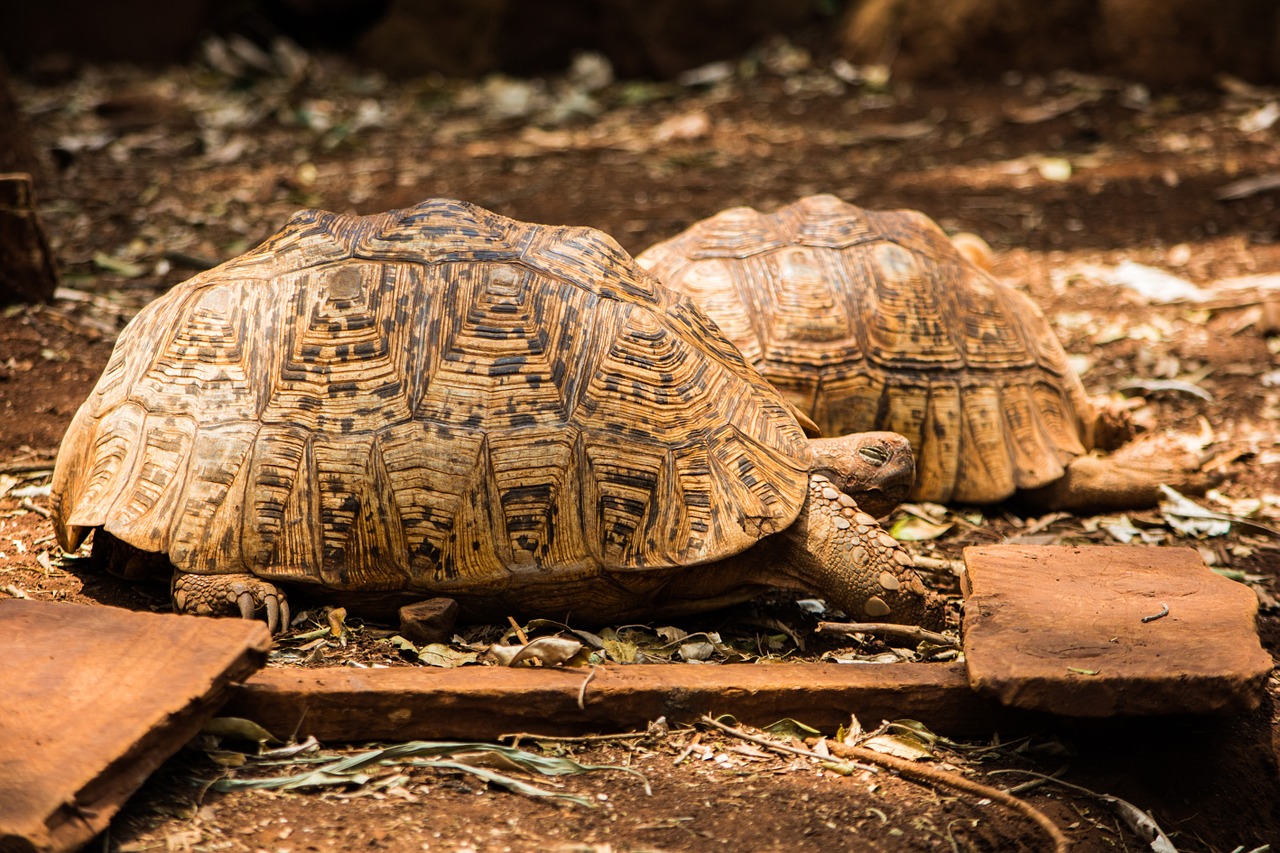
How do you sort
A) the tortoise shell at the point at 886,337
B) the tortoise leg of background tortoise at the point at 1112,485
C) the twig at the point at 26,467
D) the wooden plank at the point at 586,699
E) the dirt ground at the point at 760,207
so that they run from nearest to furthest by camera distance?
the dirt ground at the point at 760,207
the wooden plank at the point at 586,699
the twig at the point at 26,467
the tortoise shell at the point at 886,337
the tortoise leg of background tortoise at the point at 1112,485

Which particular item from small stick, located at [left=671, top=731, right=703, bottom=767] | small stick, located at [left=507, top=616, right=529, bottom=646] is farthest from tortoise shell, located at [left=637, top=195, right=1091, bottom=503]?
small stick, located at [left=671, top=731, right=703, bottom=767]

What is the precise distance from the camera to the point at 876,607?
3.40 m

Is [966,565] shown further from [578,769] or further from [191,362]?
[191,362]

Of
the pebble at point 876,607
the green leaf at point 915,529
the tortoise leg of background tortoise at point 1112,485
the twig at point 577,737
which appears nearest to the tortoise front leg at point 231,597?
the twig at point 577,737

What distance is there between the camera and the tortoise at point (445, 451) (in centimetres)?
317

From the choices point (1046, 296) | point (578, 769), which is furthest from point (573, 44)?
point (578, 769)

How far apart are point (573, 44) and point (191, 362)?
33.9ft

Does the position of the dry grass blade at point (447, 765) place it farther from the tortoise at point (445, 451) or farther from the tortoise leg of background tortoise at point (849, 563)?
the tortoise leg of background tortoise at point (849, 563)

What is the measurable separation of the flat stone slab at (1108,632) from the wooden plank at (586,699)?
17cm

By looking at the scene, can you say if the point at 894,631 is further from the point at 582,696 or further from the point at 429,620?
the point at 429,620

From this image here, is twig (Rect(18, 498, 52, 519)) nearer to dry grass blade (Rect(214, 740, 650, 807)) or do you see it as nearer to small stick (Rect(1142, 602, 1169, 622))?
dry grass blade (Rect(214, 740, 650, 807))

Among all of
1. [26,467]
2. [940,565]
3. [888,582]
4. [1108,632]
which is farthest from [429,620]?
[26,467]

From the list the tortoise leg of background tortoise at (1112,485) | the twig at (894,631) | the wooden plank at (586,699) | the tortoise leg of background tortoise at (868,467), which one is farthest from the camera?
the tortoise leg of background tortoise at (1112,485)

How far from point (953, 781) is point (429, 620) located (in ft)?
4.47
